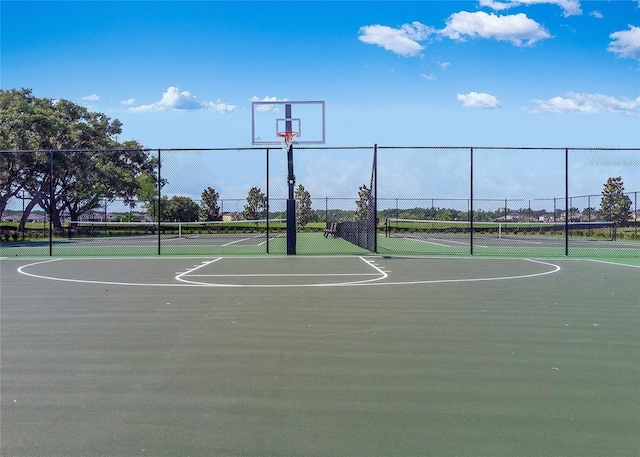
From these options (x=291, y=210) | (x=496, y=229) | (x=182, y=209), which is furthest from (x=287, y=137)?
(x=496, y=229)

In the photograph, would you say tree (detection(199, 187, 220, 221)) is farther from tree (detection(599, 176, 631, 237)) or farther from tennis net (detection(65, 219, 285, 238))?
tree (detection(599, 176, 631, 237))

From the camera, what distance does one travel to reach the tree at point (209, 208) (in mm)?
27859

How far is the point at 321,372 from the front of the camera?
4.14 metres

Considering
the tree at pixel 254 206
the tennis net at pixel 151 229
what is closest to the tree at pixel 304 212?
the tennis net at pixel 151 229

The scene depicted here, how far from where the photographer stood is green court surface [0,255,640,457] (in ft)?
9.73

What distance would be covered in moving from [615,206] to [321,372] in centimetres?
3025

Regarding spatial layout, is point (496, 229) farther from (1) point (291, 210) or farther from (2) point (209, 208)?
(1) point (291, 210)

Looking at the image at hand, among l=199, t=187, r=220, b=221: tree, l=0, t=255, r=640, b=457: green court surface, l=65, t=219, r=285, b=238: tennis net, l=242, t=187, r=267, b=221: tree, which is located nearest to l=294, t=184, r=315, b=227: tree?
l=65, t=219, r=285, b=238: tennis net

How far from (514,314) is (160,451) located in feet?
15.9

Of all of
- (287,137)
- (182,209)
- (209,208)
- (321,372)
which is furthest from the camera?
(182,209)

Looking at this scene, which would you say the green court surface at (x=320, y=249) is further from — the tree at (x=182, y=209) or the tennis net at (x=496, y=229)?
the tennis net at (x=496, y=229)

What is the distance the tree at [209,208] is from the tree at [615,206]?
19961 mm

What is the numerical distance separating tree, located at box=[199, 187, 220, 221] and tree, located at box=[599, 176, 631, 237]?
20.0m

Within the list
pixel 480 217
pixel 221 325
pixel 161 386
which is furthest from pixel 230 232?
pixel 161 386
